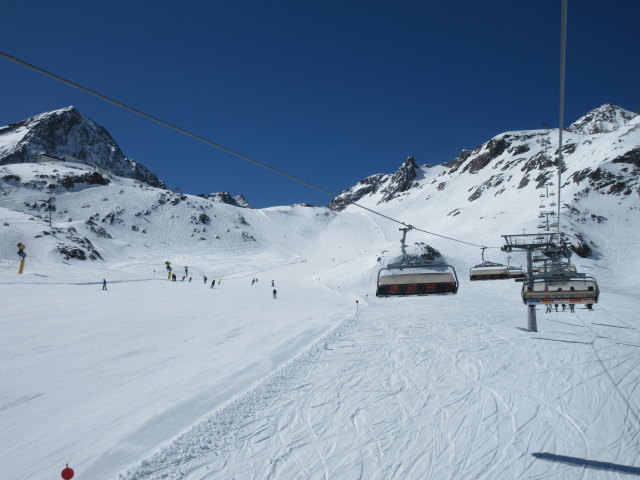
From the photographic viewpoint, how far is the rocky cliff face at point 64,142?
14662 centimetres

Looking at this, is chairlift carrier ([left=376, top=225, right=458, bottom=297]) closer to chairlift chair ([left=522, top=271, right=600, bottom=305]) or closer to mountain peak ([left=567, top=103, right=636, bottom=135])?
chairlift chair ([left=522, top=271, right=600, bottom=305])

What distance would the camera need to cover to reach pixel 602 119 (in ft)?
576

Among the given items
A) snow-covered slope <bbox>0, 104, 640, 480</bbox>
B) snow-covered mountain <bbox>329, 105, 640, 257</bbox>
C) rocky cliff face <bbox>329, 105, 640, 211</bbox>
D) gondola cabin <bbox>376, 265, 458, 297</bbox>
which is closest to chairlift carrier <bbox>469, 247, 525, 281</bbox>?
snow-covered slope <bbox>0, 104, 640, 480</bbox>

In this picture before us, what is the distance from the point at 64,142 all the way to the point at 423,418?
20312 cm

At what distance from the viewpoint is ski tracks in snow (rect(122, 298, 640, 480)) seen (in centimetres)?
812

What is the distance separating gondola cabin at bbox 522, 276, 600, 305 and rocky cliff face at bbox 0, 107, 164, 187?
184 meters

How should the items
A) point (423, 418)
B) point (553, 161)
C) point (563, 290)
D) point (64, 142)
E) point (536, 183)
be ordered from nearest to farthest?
point (423, 418)
point (563, 290)
point (536, 183)
point (553, 161)
point (64, 142)

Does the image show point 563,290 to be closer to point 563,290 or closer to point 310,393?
point 563,290

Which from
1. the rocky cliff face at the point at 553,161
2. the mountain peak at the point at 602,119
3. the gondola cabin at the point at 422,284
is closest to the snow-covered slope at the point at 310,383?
the gondola cabin at the point at 422,284

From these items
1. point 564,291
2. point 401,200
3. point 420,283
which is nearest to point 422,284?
point 420,283

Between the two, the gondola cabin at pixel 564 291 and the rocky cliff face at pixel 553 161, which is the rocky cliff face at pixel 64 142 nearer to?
the rocky cliff face at pixel 553 161

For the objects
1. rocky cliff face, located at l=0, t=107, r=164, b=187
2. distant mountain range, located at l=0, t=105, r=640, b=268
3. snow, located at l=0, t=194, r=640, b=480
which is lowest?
snow, located at l=0, t=194, r=640, b=480

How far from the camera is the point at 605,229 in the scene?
2061 inches

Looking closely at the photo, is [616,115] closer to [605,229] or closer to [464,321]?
[605,229]
